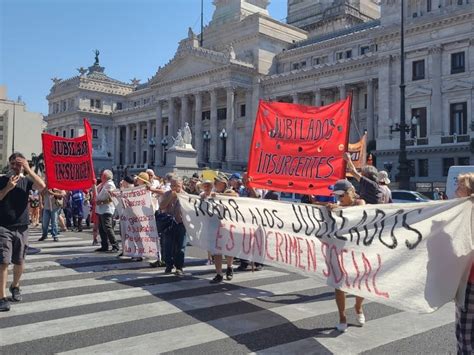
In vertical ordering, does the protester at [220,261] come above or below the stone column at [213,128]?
below

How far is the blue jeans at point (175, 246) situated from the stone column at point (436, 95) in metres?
34.0

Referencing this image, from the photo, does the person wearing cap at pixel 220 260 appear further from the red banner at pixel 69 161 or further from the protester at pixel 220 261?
the red banner at pixel 69 161

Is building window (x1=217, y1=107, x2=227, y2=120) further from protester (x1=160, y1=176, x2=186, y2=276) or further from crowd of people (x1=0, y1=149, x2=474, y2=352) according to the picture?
protester (x1=160, y1=176, x2=186, y2=276)

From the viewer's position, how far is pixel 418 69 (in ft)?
132

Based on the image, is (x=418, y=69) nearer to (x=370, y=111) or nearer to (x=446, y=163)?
(x=370, y=111)

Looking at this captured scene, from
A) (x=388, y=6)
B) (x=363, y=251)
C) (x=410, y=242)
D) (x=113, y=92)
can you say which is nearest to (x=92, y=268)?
(x=363, y=251)

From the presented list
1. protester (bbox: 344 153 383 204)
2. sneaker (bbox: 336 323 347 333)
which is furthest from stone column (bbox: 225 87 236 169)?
sneaker (bbox: 336 323 347 333)

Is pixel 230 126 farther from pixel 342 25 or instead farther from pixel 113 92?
pixel 113 92

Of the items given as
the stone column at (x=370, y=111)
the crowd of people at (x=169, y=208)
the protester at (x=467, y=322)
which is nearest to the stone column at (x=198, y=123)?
the stone column at (x=370, y=111)

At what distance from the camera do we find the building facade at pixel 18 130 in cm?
7484

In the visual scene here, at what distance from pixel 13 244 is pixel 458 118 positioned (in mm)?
37932

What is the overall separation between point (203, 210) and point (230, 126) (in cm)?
4903

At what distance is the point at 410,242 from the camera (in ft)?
16.0

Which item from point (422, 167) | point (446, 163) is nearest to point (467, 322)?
point (446, 163)
